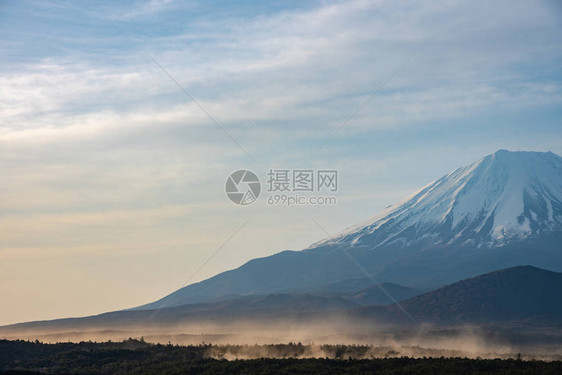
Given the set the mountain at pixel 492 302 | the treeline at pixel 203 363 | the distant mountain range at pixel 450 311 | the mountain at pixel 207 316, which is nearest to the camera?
the treeline at pixel 203 363

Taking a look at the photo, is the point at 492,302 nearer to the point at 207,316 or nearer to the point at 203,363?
the point at 207,316

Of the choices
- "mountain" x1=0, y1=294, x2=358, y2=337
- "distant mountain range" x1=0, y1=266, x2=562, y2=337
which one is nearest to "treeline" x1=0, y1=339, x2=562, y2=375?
"distant mountain range" x1=0, y1=266, x2=562, y2=337

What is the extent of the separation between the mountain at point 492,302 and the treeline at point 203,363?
294 feet

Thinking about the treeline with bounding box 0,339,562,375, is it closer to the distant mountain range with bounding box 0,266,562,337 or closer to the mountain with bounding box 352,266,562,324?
the distant mountain range with bounding box 0,266,562,337

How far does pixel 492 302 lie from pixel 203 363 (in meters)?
111

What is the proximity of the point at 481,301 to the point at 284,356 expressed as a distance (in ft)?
338

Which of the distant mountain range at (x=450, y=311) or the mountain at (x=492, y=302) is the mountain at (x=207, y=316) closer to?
the distant mountain range at (x=450, y=311)

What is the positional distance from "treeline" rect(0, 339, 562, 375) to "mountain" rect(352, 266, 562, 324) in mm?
89667

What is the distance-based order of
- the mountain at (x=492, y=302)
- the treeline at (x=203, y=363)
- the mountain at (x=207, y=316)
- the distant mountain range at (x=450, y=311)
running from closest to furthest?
1. the treeline at (x=203, y=363)
2. the mountain at (x=492, y=302)
3. the distant mountain range at (x=450, y=311)
4. the mountain at (x=207, y=316)

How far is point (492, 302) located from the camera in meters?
158

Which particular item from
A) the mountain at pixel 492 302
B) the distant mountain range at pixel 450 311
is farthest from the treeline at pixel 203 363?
the mountain at pixel 492 302

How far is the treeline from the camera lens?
5356 centimetres

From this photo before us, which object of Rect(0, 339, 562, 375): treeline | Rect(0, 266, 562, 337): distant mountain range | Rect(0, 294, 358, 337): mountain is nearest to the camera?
Rect(0, 339, 562, 375): treeline

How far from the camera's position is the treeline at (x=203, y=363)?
176 feet
